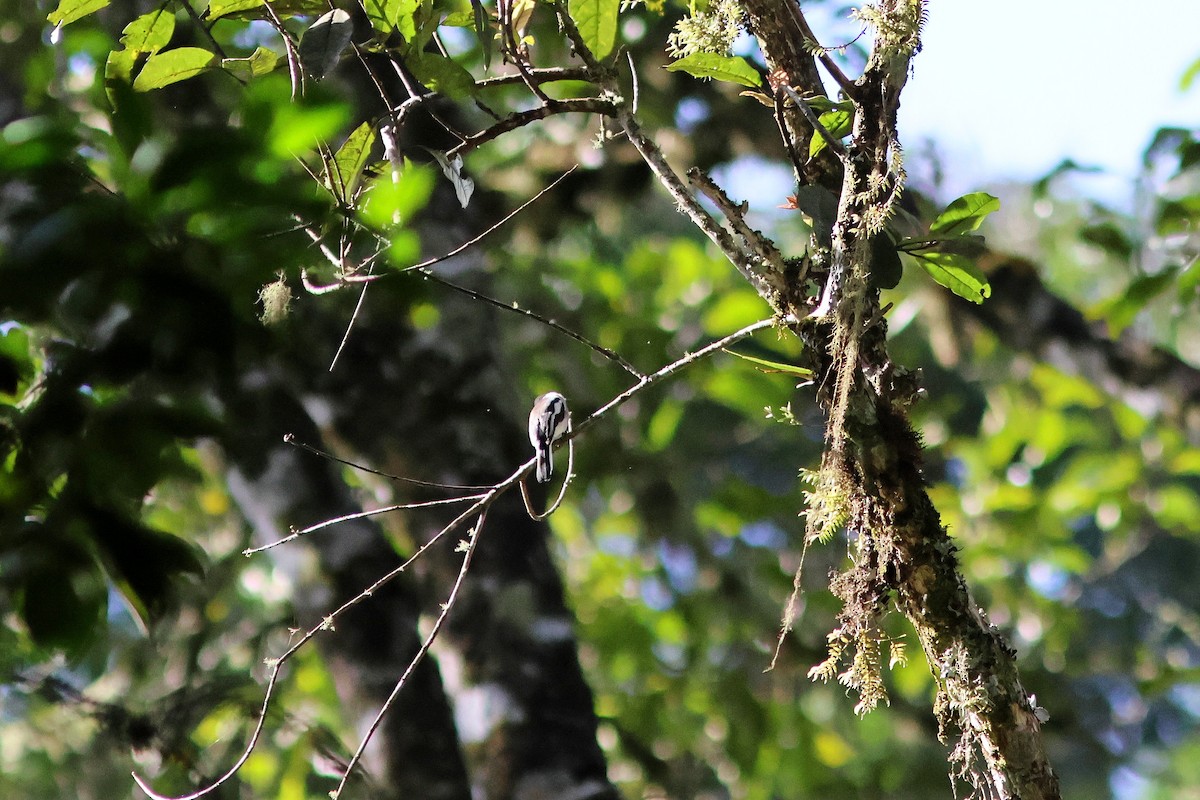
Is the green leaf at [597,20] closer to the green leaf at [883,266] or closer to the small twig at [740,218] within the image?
the small twig at [740,218]

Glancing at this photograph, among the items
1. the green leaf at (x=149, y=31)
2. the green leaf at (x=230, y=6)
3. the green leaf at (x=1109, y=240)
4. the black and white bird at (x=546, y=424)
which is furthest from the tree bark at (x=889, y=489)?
the green leaf at (x=1109, y=240)

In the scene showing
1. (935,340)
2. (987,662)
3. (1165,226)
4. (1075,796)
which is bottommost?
(1075,796)

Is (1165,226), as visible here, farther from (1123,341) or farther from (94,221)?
(94,221)

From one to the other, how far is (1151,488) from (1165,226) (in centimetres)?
Result: 208

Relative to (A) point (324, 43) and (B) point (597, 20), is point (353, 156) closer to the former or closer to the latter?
(A) point (324, 43)

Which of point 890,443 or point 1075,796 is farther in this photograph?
point 1075,796

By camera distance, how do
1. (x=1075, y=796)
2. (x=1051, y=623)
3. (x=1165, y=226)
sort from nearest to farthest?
(x=1165, y=226) < (x=1051, y=623) < (x=1075, y=796)

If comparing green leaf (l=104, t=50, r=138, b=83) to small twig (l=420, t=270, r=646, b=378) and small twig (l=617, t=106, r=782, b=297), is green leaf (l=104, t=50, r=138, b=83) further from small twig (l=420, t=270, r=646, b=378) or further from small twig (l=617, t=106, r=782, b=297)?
small twig (l=617, t=106, r=782, b=297)

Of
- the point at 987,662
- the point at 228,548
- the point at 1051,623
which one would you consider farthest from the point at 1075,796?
the point at 987,662

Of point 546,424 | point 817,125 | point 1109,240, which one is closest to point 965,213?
point 817,125

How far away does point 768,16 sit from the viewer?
1.08 m

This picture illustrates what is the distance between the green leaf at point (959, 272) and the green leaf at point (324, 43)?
0.61 metres

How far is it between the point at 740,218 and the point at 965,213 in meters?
0.24

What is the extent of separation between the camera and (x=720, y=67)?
1.08 meters
